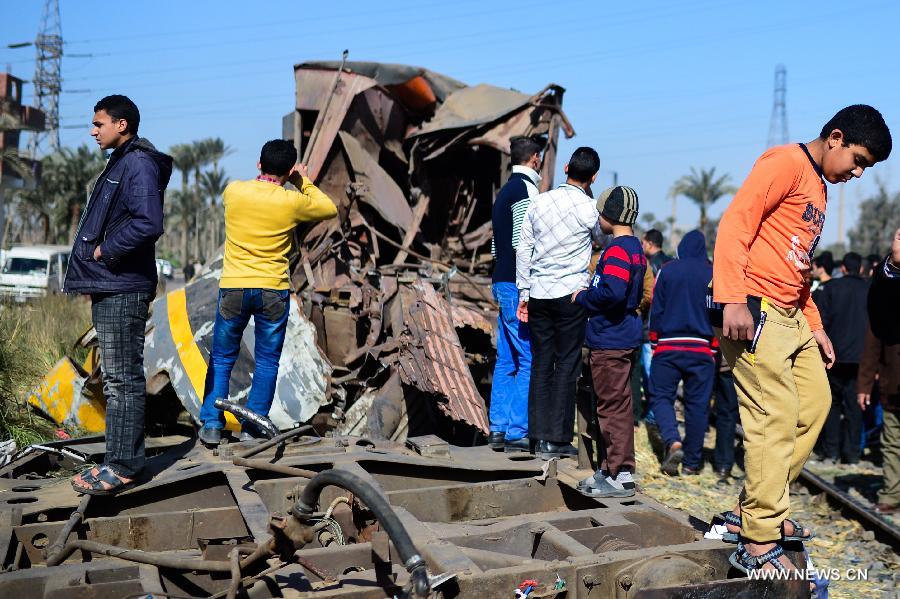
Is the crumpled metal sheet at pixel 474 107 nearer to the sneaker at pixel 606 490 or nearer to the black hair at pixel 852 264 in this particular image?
the black hair at pixel 852 264

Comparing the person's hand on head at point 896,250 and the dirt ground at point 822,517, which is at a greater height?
the person's hand on head at point 896,250

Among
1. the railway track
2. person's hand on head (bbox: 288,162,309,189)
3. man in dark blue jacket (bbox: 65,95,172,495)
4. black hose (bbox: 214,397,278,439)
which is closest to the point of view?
man in dark blue jacket (bbox: 65,95,172,495)

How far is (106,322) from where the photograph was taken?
15.5 feet

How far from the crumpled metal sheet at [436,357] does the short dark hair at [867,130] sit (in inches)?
139

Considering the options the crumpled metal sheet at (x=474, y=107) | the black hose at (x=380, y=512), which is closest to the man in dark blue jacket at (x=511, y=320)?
the black hose at (x=380, y=512)

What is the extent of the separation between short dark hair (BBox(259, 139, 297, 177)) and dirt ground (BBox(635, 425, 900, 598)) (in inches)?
153

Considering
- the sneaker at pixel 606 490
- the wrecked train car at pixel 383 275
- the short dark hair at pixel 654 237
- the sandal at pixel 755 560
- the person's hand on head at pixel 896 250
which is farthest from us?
the short dark hair at pixel 654 237

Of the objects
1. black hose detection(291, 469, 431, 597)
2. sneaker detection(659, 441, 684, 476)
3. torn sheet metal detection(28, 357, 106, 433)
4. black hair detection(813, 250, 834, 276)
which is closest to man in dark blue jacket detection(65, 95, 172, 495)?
black hose detection(291, 469, 431, 597)

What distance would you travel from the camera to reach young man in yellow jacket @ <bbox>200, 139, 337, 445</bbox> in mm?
5594

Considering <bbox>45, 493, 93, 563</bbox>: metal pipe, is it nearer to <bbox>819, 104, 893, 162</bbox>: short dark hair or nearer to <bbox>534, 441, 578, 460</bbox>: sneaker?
<bbox>534, 441, 578, 460</bbox>: sneaker

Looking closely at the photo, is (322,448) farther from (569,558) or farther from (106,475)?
(569,558)

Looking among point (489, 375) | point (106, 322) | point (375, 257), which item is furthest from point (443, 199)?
point (106, 322)

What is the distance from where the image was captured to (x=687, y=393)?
27.7 feet

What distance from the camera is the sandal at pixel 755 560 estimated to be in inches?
139
